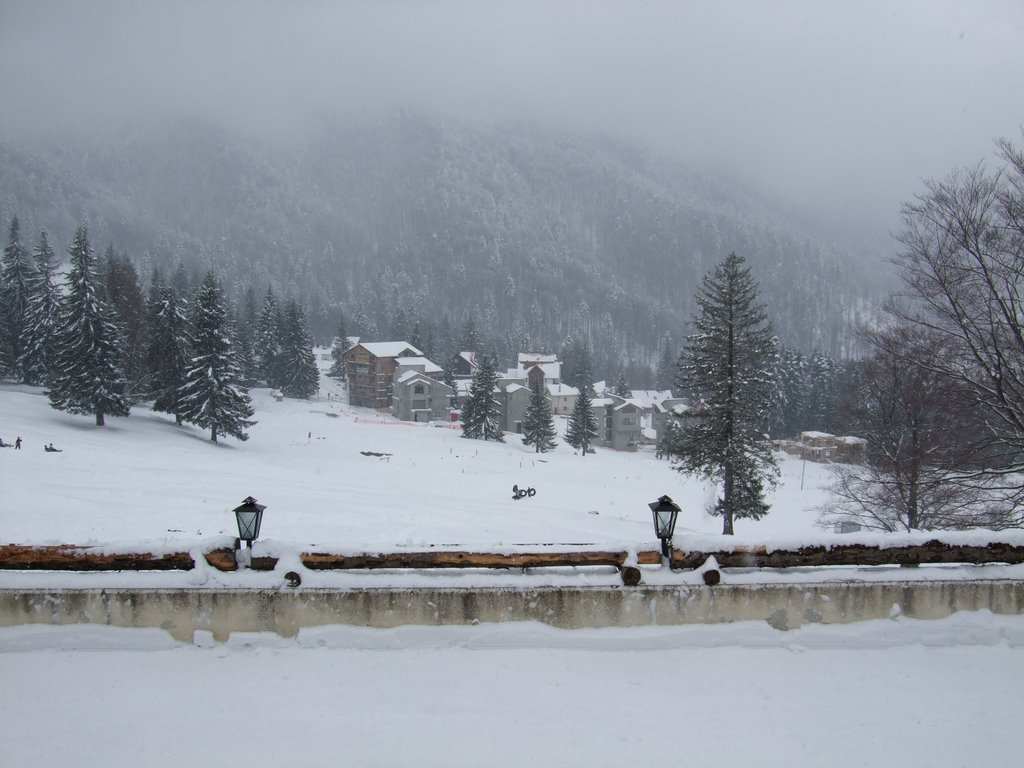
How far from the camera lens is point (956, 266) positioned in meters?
9.67

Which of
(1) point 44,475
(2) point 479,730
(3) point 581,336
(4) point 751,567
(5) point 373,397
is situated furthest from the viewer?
(3) point 581,336

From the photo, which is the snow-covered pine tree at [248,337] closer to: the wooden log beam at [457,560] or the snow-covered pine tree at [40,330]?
the snow-covered pine tree at [40,330]

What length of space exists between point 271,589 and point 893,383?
653 inches

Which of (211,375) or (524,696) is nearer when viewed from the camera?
(524,696)

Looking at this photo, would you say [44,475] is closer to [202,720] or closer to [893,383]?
[202,720]

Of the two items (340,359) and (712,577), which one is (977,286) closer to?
(712,577)

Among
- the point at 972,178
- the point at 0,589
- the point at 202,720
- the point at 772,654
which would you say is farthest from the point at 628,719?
the point at 972,178

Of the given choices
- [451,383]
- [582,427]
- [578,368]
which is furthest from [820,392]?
[451,383]

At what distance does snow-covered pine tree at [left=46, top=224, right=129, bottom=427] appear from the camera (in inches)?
1336

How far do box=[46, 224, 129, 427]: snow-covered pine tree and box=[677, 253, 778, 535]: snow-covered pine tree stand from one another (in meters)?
32.2

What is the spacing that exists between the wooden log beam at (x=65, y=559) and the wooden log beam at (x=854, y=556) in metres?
5.62

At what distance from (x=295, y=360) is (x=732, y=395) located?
61.5 m

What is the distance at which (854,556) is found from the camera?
6.47 m

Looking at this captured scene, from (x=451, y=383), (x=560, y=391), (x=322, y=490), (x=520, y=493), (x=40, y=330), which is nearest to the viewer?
(x=322, y=490)
